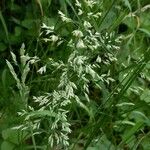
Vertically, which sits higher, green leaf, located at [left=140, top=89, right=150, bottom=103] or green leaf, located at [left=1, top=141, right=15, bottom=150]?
green leaf, located at [left=140, top=89, right=150, bottom=103]

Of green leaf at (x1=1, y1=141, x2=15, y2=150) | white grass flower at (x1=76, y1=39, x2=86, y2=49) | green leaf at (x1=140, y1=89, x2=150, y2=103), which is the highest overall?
white grass flower at (x1=76, y1=39, x2=86, y2=49)

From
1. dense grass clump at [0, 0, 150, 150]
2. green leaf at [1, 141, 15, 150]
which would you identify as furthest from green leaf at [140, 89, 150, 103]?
green leaf at [1, 141, 15, 150]

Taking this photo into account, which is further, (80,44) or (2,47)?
(2,47)

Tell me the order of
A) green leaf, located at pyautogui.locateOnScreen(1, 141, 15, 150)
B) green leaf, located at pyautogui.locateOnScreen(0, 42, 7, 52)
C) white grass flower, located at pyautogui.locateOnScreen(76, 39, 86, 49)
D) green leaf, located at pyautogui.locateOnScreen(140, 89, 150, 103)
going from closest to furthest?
1. white grass flower, located at pyautogui.locateOnScreen(76, 39, 86, 49)
2. green leaf, located at pyautogui.locateOnScreen(1, 141, 15, 150)
3. green leaf, located at pyautogui.locateOnScreen(140, 89, 150, 103)
4. green leaf, located at pyautogui.locateOnScreen(0, 42, 7, 52)

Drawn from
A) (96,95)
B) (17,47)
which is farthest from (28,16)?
(96,95)

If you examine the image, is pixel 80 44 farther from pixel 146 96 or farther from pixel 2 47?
pixel 2 47

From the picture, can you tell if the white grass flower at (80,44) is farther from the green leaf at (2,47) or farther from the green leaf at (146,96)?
the green leaf at (2,47)

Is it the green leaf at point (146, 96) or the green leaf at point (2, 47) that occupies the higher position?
the green leaf at point (146, 96)

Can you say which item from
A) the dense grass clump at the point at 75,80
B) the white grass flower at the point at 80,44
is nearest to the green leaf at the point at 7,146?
the dense grass clump at the point at 75,80

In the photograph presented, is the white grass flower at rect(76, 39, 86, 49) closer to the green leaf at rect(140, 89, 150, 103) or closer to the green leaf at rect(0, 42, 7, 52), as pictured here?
the green leaf at rect(140, 89, 150, 103)

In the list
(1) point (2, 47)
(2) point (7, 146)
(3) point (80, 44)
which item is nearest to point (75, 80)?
A: (3) point (80, 44)

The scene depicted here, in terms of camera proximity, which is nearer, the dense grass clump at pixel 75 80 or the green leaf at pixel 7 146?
the dense grass clump at pixel 75 80

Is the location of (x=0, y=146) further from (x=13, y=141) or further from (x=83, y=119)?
(x=83, y=119)
